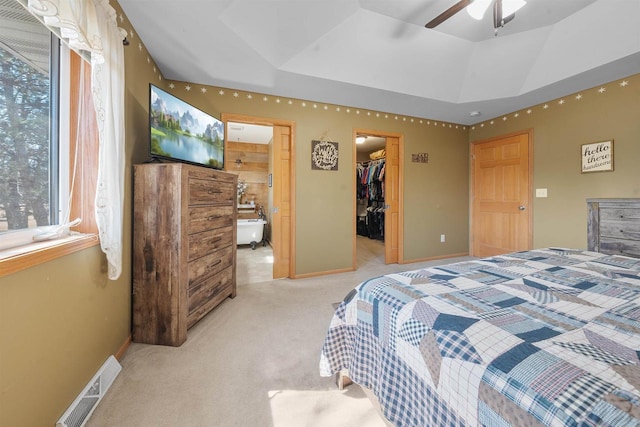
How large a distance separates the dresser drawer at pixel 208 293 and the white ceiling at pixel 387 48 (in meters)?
2.03

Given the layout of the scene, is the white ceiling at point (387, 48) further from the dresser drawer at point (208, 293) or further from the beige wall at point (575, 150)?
the dresser drawer at point (208, 293)

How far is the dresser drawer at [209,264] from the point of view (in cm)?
192

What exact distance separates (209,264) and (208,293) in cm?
25

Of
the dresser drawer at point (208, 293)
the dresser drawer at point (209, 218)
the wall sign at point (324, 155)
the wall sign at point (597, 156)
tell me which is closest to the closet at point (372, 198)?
the wall sign at point (324, 155)

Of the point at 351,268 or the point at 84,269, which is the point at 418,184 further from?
the point at 84,269

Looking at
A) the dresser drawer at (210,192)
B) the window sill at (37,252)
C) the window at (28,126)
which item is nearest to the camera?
the window sill at (37,252)

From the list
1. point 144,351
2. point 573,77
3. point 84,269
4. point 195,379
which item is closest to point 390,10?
point 573,77

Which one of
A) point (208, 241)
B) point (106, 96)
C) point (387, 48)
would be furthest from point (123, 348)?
point (387, 48)

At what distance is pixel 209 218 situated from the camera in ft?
7.00

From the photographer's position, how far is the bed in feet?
1.72

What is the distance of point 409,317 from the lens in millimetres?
888

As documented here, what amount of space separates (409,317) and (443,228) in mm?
3809

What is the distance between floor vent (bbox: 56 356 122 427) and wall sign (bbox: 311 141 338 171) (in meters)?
2.68

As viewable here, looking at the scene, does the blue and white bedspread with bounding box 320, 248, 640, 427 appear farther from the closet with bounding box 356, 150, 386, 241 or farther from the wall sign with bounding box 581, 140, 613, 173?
the closet with bounding box 356, 150, 386, 241
